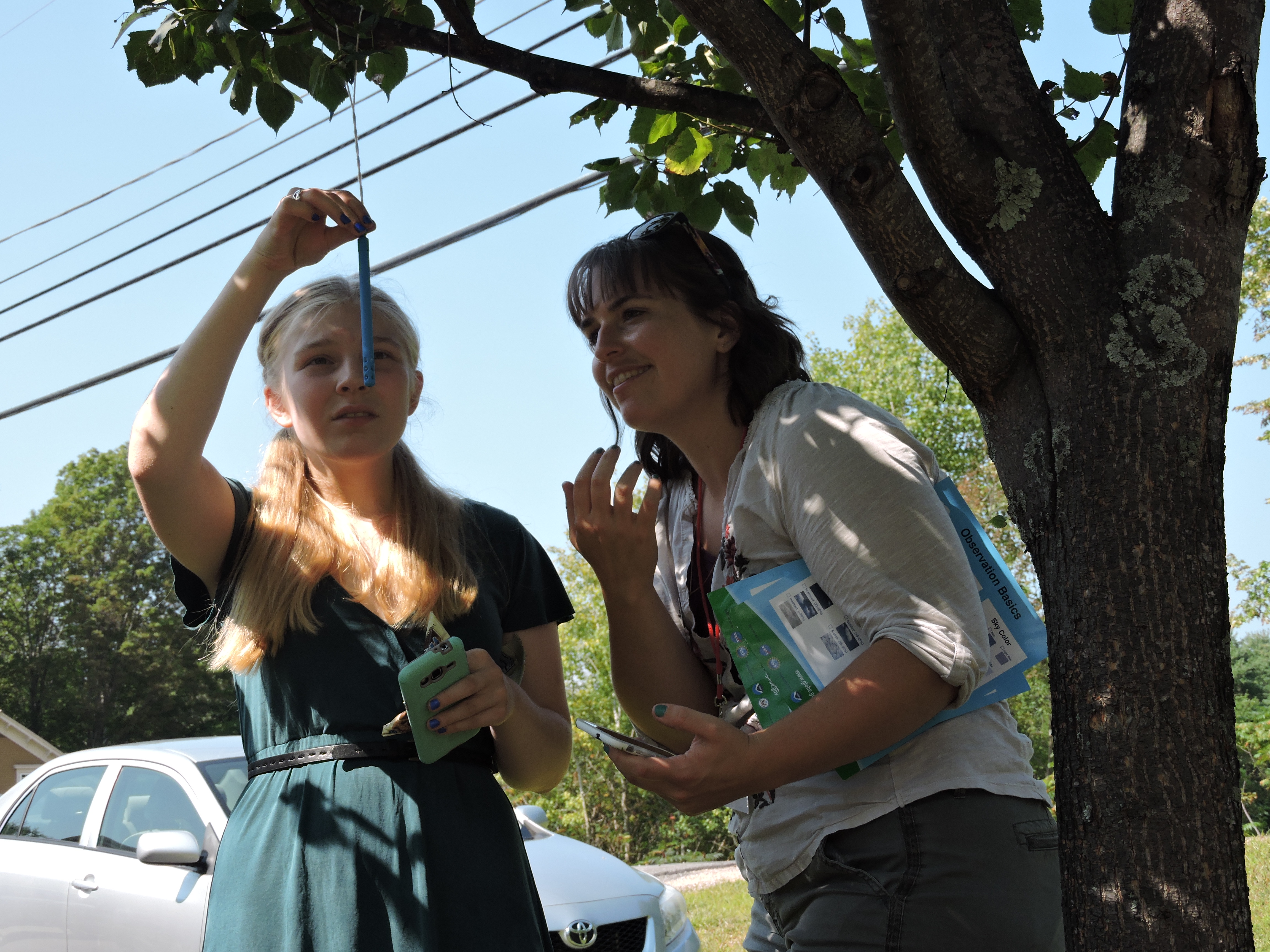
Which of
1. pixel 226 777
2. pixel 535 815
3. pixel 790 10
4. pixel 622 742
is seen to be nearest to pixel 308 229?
pixel 622 742

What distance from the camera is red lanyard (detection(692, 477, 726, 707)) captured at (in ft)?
6.07

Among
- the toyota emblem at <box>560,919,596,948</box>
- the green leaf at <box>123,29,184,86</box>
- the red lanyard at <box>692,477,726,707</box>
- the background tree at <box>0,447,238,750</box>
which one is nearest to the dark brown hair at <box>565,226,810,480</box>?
the red lanyard at <box>692,477,726,707</box>

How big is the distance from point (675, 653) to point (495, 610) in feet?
1.15

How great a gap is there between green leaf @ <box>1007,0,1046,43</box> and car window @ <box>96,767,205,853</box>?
4.39m

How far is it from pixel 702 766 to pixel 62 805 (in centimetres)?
538

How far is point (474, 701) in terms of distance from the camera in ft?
5.24

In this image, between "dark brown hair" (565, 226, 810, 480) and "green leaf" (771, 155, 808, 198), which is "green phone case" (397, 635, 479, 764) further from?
"green leaf" (771, 155, 808, 198)

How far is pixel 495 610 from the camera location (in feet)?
6.33

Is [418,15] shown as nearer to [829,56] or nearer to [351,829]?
[829,56]

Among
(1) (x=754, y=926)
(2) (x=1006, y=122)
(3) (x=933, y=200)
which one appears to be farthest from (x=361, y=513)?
(2) (x=1006, y=122)

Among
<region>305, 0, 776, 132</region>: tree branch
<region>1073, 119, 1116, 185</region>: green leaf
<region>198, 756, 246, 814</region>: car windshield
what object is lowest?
<region>198, 756, 246, 814</region>: car windshield

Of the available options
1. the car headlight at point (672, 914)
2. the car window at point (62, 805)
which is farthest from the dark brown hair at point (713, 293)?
the car window at point (62, 805)

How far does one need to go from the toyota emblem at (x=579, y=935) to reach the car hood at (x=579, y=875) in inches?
4.0

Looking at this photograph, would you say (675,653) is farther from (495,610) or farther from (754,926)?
(754,926)
